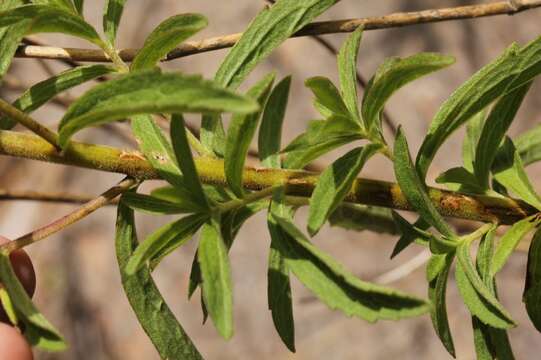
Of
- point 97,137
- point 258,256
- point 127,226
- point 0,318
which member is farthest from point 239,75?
point 97,137

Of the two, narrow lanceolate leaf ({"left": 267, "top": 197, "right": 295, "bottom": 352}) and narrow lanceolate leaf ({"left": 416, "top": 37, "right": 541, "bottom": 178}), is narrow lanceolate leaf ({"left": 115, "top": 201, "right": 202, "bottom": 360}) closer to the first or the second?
narrow lanceolate leaf ({"left": 267, "top": 197, "right": 295, "bottom": 352})

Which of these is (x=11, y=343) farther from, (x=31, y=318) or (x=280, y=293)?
(x=280, y=293)

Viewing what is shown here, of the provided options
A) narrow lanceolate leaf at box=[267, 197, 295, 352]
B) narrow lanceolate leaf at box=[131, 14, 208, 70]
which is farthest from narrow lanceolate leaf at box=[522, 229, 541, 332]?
narrow lanceolate leaf at box=[131, 14, 208, 70]

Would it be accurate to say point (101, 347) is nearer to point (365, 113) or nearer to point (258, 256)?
point (258, 256)

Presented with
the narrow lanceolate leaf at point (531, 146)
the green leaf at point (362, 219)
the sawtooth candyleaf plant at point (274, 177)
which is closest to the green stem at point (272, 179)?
the sawtooth candyleaf plant at point (274, 177)

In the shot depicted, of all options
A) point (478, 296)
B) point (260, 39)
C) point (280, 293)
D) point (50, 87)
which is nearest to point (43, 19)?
point (50, 87)

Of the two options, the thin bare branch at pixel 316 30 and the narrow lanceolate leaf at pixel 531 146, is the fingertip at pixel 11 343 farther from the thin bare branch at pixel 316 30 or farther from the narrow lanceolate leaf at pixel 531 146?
the narrow lanceolate leaf at pixel 531 146
